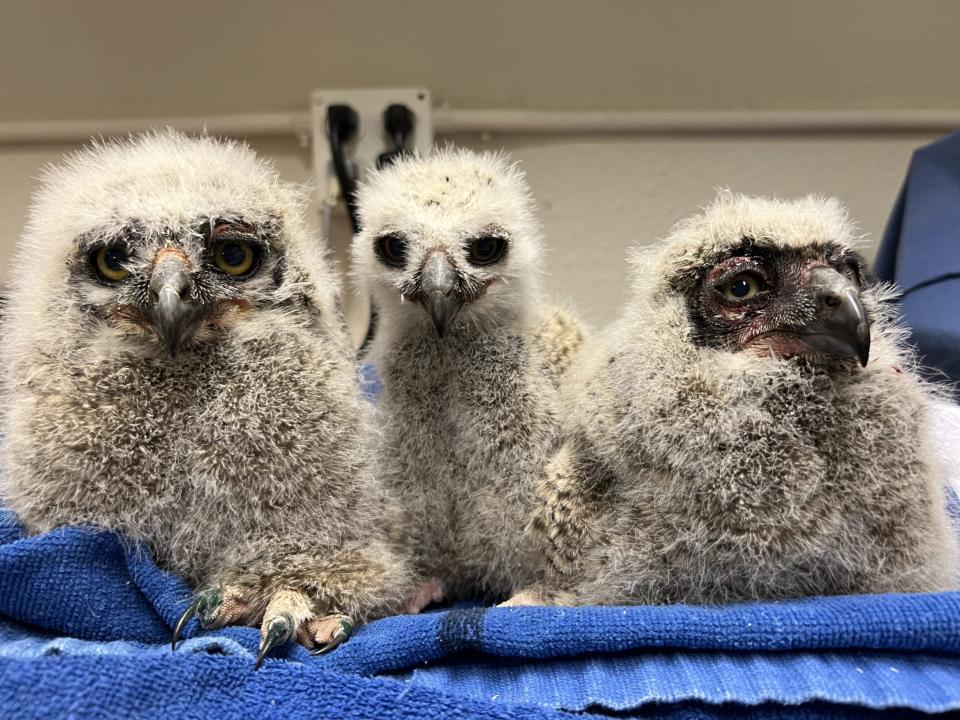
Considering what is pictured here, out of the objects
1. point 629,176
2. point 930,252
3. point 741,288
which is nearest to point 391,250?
point 741,288

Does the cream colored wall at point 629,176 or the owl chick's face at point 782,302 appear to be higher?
the cream colored wall at point 629,176

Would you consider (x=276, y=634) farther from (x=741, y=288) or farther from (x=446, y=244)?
(x=741, y=288)

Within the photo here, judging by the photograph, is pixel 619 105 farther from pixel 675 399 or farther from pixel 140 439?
pixel 140 439

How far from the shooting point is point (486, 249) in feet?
3.01

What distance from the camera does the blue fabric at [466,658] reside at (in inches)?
21.9

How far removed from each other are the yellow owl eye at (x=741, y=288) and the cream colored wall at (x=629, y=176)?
3.18ft

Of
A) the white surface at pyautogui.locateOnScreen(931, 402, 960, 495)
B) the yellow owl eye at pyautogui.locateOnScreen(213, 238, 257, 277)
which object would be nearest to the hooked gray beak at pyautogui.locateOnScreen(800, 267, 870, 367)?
the white surface at pyautogui.locateOnScreen(931, 402, 960, 495)

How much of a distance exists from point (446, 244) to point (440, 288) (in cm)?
9

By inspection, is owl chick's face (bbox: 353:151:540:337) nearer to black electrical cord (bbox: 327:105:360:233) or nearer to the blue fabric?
the blue fabric

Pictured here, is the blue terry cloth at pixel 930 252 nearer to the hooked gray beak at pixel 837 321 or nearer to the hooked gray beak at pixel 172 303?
the hooked gray beak at pixel 837 321

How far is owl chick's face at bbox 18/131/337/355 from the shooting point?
70 cm

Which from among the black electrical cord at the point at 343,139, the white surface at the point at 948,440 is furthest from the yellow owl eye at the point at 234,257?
the white surface at the point at 948,440

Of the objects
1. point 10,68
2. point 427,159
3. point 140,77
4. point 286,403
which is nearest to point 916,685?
point 286,403

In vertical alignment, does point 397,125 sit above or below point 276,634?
above
